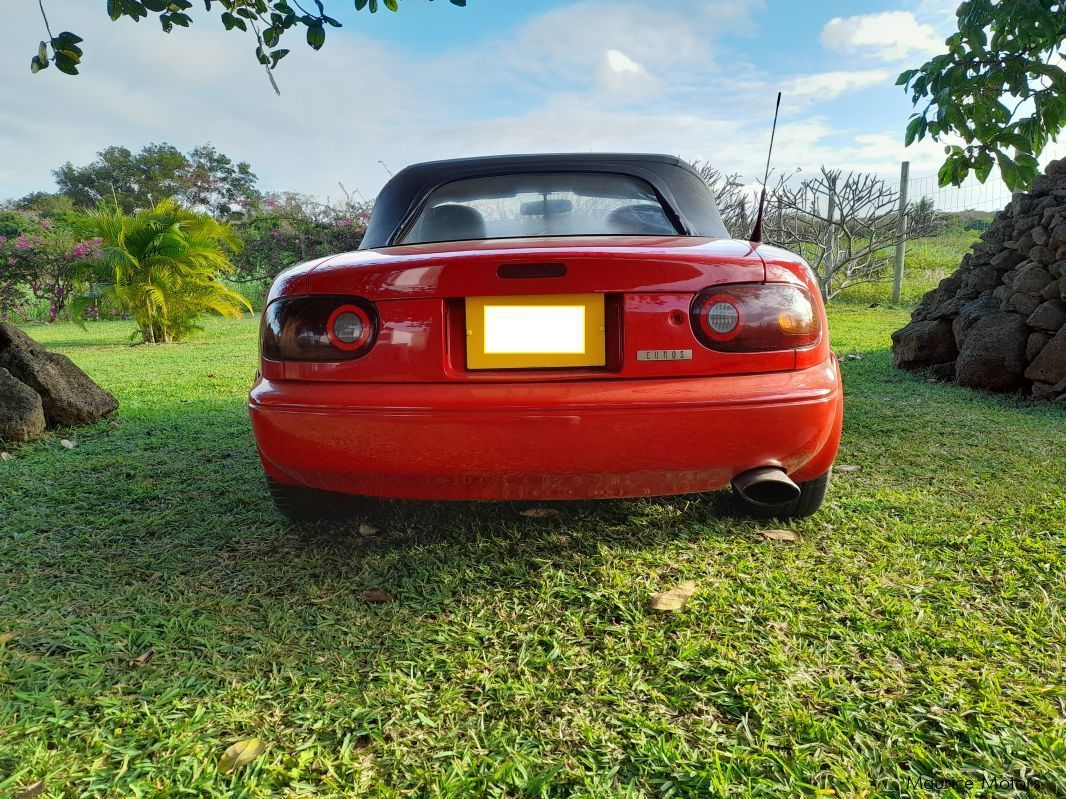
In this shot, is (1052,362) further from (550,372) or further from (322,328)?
(322,328)

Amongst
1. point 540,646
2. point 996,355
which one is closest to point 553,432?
point 540,646

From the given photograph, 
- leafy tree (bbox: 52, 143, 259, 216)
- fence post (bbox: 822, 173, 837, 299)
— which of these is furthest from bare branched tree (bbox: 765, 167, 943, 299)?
leafy tree (bbox: 52, 143, 259, 216)

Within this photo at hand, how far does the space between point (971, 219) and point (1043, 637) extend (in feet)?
48.2

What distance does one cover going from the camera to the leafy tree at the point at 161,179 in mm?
35906

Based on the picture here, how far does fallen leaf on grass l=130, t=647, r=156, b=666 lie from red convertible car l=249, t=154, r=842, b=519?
59 cm

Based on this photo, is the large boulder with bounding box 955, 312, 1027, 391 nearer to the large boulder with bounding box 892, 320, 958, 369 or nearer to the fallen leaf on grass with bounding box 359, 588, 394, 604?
the large boulder with bounding box 892, 320, 958, 369

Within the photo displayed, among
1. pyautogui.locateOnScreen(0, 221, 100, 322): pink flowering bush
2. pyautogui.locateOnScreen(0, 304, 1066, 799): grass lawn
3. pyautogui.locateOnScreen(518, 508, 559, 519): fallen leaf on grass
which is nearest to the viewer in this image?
pyautogui.locateOnScreen(0, 304, 1066, 799): grass lawn

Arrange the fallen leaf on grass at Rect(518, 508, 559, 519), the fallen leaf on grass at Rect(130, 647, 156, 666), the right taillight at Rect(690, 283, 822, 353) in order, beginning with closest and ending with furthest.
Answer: the fallen leaf on grass at Rect(130, 647, 156, 666) < the right taillight at Rect(690, 283, 822, 353) < the fallen leaf on grass at Rect(518, 508, 559, 519)

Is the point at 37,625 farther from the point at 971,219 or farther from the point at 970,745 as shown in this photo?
the point at 971,219

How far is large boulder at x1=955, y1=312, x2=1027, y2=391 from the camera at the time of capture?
4.49 metres

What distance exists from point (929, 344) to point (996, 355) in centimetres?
79

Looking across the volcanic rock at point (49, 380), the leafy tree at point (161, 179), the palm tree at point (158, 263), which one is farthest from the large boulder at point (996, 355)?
the leafy tree at point (161, 179)

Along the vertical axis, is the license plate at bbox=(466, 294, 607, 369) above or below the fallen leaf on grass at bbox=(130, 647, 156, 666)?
above

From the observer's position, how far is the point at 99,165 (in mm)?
39312
